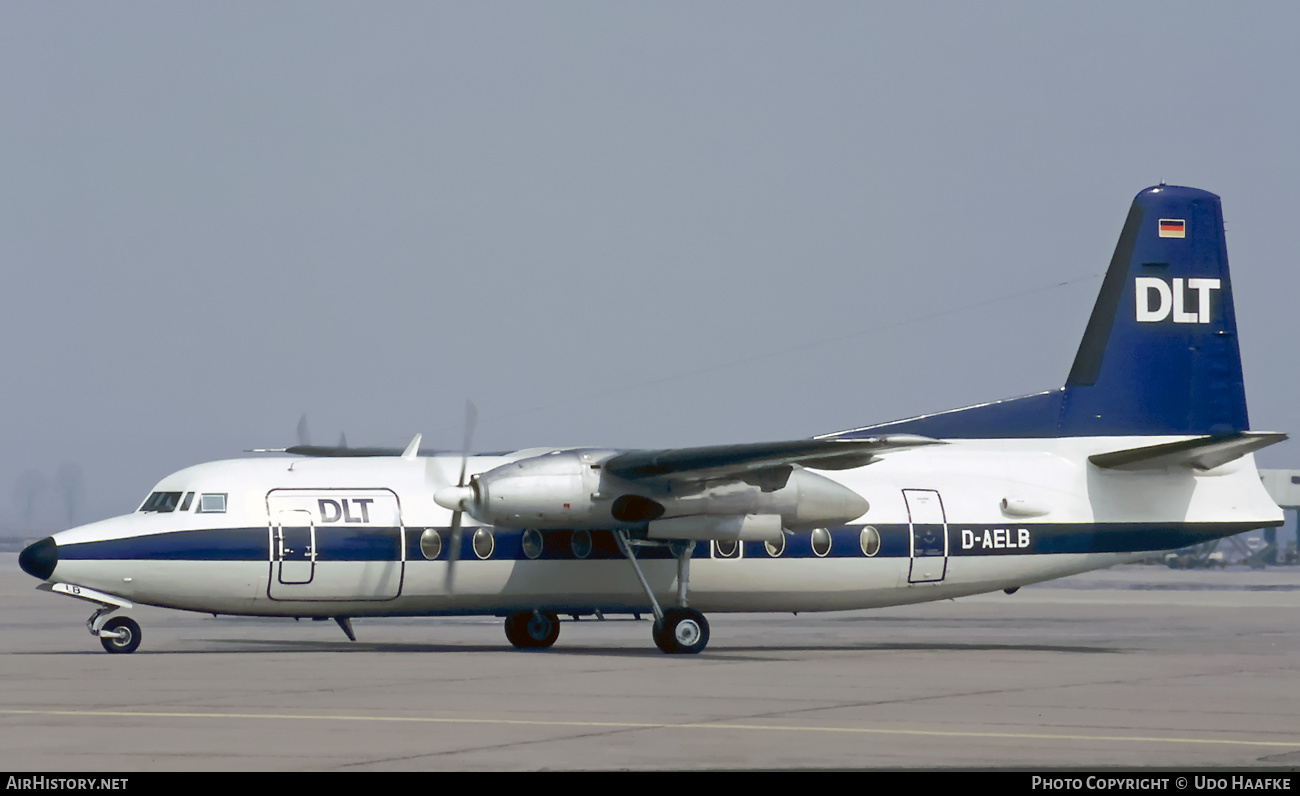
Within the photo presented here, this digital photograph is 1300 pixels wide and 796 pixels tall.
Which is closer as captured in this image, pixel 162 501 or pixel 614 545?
pixel 162 501

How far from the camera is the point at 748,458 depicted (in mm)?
20859

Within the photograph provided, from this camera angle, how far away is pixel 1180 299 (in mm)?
25562

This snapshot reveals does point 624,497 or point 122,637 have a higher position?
point 624,497

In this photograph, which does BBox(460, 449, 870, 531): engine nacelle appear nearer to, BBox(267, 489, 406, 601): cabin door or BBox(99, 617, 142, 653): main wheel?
BBox(267, 489, 406, 601): cabin door

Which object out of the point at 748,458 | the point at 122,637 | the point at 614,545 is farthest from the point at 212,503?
the point at 748,458

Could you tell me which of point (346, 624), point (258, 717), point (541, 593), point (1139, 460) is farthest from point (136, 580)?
point (1139, 460)

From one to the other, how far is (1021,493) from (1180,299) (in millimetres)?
4359

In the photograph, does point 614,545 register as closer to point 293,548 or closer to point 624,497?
point 624,497

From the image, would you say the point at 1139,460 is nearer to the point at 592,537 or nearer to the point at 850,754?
the point at 592,537

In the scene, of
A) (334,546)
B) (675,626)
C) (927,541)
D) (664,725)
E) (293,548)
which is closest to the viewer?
(664,725)

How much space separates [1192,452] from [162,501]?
14843mm

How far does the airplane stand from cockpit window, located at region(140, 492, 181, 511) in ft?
0.20

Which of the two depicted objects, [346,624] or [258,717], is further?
[346,624]

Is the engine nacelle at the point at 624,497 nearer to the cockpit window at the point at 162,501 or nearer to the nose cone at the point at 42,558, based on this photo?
the cockpit window at the point at 162,501
